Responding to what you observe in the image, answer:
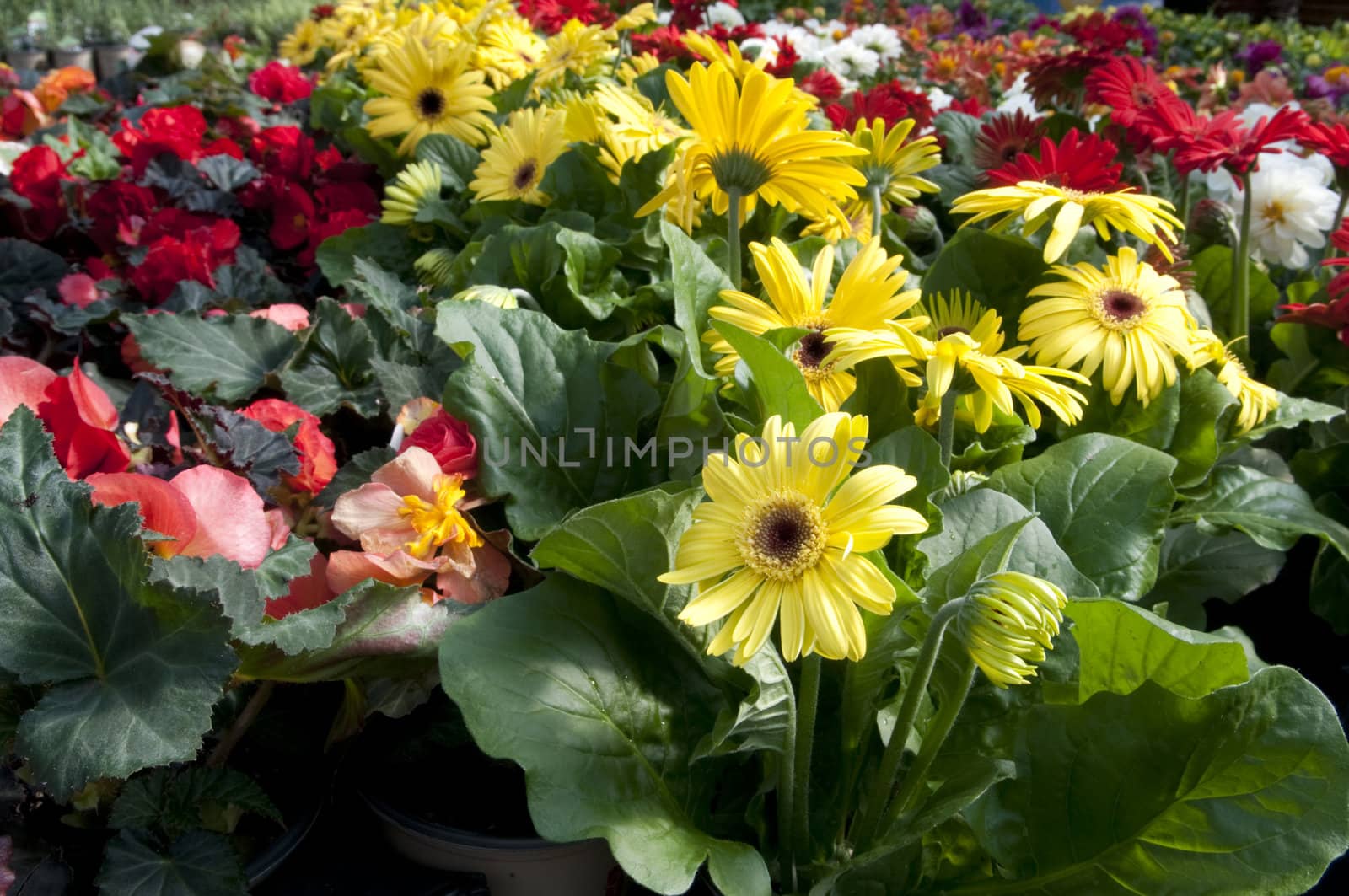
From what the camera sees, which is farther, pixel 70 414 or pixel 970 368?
pixel 70 414

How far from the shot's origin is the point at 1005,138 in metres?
1.73

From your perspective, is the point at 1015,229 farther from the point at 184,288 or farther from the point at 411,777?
the point at 184,288

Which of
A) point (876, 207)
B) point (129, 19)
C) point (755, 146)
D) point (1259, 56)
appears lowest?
point (1259, 56)

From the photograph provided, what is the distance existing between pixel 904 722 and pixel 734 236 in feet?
1.82

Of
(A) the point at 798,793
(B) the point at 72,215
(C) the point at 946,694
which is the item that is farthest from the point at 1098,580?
(B) the point at 72,215

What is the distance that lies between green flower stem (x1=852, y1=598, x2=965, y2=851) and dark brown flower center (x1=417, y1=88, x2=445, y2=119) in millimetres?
1482

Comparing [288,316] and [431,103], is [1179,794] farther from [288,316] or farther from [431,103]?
[431,103]

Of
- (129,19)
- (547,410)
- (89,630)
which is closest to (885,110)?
(547,410)

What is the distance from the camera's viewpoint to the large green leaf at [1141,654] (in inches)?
31.1

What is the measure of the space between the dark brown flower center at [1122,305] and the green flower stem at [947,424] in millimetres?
292

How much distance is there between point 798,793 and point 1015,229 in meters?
0.80

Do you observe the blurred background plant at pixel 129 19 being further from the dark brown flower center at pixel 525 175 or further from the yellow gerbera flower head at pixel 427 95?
the dark brown flower center at pixel 525 175

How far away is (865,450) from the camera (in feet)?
3.15

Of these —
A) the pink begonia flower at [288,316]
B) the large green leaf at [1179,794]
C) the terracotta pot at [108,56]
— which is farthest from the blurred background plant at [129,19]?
the large green leaf at [1179,794]
